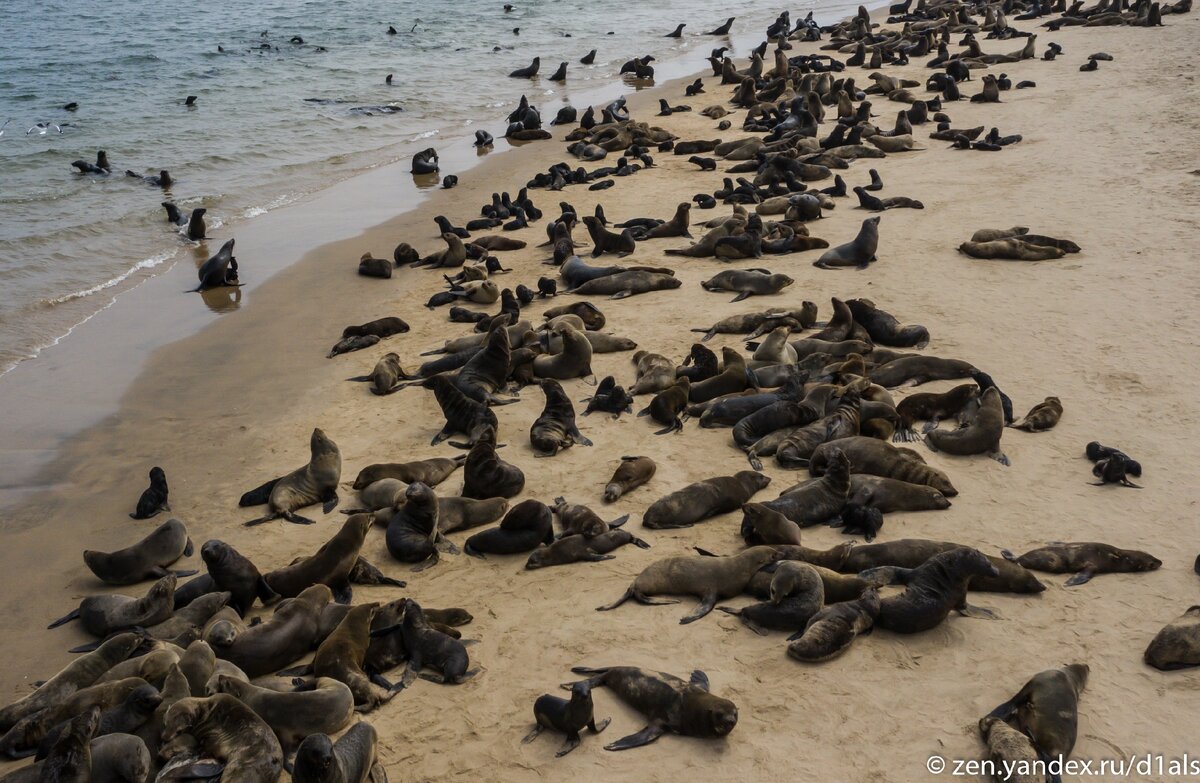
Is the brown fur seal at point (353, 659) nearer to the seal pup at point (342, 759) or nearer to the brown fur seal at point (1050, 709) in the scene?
the seal pup at point (342, 759)

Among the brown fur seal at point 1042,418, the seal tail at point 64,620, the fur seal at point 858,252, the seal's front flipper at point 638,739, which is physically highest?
the fur seal at point 858,252

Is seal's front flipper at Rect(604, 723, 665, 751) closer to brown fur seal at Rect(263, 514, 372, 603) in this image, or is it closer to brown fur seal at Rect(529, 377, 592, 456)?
brown fur seal at Rect(263, 514, 372, 603)

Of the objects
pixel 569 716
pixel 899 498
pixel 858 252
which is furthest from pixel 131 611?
pixel 858 252

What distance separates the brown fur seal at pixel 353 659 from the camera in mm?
4934

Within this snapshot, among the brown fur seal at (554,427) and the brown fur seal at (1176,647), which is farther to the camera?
the brown fur seal at (554,427)

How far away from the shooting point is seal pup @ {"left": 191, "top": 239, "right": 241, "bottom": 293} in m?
12.0

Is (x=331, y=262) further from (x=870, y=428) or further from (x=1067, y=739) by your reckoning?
(x=1067, y=739)

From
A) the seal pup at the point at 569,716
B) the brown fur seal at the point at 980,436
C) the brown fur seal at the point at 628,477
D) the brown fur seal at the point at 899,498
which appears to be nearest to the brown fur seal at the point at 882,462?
the brown fur seal at the point at 899,498

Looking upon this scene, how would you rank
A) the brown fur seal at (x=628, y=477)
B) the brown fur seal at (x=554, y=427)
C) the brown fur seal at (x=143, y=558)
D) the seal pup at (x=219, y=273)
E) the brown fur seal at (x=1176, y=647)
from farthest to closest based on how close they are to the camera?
the seal pup at (x=219, y=273)
the brown fur seal at (x=554, y=427)
the brown fur seal at (x=628, y=477)
the brown fur seal at (x=143, y=558)
the brown fur seal at (x=1176, y=647)

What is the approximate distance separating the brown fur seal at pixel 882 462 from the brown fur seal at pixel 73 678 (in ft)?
14.7

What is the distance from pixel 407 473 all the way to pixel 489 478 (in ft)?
2.33

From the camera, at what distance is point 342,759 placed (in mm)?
4273

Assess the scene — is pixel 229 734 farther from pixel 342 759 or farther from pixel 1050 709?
pixel 1050 709

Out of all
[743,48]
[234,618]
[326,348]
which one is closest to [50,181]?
[326,348]
